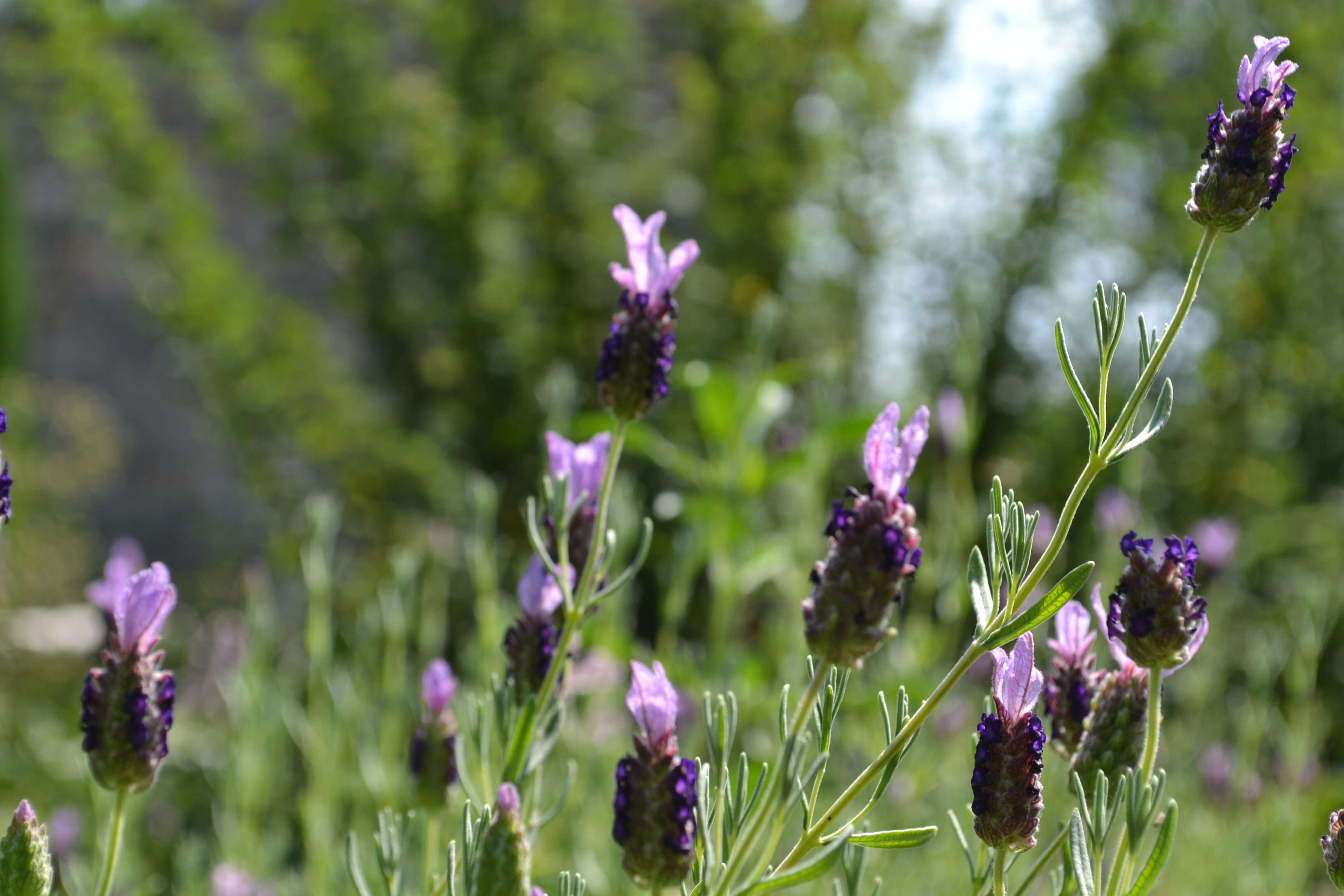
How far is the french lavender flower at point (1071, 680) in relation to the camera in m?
0.85

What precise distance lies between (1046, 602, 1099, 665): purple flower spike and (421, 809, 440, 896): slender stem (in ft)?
1.81

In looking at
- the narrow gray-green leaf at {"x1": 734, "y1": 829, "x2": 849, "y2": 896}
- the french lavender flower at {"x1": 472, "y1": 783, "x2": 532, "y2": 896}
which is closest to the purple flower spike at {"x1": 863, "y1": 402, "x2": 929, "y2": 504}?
the narrow gray-green leaf at {"x1": 734, "y1": 829, "x2": 849, "y2": 896}

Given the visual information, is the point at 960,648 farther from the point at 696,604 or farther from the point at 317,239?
the point at 317,239

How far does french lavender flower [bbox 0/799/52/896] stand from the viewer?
73 centimetres

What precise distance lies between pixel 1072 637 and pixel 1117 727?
90 millimetres

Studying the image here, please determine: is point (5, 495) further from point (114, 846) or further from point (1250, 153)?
point (1250, 153)

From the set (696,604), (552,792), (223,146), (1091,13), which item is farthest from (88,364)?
(552,792)

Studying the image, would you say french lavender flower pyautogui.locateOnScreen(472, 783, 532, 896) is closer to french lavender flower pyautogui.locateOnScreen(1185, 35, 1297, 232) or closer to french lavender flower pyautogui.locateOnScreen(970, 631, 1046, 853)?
french lavender flower pyautogui.locateOnScreen(970, 631, 1046, 853)

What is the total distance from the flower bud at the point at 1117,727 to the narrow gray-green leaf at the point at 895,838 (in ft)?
0.56

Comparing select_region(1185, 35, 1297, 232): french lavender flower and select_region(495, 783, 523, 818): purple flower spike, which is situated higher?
select_region(1185, 35, 1297, 232): french lavender flower

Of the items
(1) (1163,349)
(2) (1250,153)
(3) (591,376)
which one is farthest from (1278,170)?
(3) (591,376)

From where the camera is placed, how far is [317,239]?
14.0 feet

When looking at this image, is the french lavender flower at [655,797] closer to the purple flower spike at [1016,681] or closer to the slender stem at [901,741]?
the slender stem at [901,741]

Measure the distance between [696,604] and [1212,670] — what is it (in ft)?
5.17
